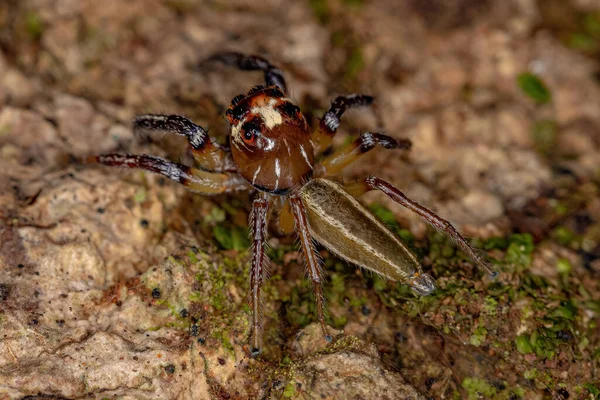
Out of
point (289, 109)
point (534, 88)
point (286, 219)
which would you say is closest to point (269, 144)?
point (289, 109)

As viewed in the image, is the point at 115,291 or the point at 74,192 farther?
the point at 74,192

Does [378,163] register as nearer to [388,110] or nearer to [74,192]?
[388,110]

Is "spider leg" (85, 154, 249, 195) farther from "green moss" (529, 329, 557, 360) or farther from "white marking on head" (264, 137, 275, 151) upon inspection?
"green moss" (529, 329, 557, 360)

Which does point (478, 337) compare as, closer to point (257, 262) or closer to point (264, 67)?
point (257, 262)

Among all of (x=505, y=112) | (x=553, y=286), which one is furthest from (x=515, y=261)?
(x=505, y=112)

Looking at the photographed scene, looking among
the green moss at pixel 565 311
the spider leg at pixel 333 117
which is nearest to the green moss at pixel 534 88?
the spider leg at pixel 333 117

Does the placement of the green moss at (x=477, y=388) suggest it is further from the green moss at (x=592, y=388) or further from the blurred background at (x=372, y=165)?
the green moss at (x=592, y=388)

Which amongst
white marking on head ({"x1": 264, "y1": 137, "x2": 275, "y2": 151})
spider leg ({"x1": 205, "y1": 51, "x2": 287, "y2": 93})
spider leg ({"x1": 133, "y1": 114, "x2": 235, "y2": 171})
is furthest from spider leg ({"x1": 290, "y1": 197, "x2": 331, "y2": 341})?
spider leg ({"x1": 205, "y1": 51, "x2": 287, "y2": 93})

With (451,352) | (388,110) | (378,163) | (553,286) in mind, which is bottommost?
(451,352)
